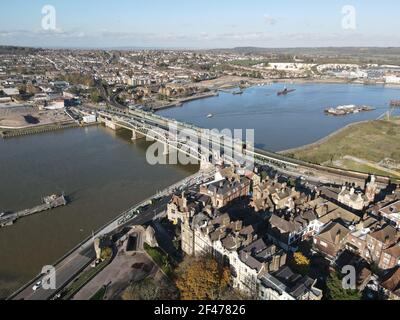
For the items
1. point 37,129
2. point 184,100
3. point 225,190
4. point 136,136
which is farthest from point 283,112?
point 225,190

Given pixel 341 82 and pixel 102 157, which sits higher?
pixel 341 82

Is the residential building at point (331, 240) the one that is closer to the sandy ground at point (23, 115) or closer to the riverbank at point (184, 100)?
the sandy ground at point (23, 115)

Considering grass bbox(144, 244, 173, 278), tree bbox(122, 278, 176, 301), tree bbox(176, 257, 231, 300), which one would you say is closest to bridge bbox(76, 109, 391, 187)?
grass bbox(144, 244, 173, 278)

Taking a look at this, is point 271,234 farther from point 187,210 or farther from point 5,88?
point 5,88

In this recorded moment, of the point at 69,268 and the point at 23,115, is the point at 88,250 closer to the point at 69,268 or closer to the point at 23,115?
the point at 69,268

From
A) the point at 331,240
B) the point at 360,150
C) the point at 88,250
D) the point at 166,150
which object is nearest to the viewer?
the point at 331,240
